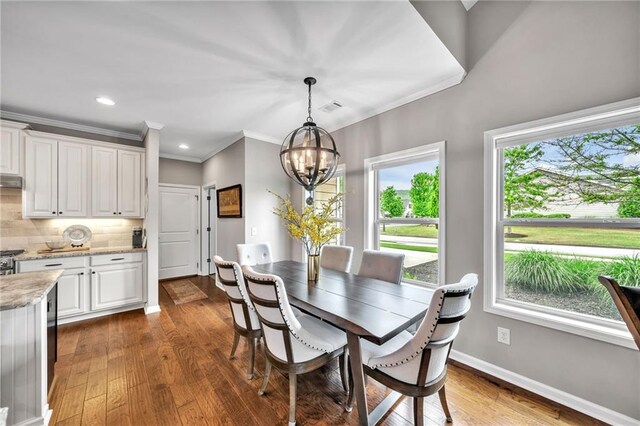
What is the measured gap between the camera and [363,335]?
4.47 ft

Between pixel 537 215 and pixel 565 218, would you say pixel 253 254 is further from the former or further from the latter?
pixel 565 218

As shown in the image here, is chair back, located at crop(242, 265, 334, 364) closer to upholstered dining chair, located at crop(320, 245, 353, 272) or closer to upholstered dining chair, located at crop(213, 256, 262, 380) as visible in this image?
upholstered dining chair, located at crop(213, 256, 262, 380)

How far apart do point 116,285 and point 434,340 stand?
4.06 meters

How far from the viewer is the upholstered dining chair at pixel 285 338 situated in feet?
5.08

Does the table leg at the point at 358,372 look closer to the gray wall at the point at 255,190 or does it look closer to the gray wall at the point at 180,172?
the gray wall at the point at 255,190

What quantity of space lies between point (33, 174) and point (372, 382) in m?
4.60

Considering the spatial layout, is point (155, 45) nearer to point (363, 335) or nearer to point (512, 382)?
point (363, 335)

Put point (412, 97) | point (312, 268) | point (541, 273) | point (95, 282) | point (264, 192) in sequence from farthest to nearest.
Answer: point (264, 192)
point (95, 282)
point (412, 97)
point (312, 268)
point (541, 273)

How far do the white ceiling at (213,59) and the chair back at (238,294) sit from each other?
1741 millimetres

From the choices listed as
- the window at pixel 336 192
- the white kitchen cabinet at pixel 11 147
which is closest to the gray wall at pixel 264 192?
the window at pixel 336 192

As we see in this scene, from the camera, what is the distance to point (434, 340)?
4.29ft

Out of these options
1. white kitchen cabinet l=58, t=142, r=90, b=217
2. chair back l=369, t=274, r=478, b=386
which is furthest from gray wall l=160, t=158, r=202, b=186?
chair back l=369, t=274, r=478, b=386

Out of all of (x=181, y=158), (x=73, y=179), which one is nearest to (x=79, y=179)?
(x=73, y=179)

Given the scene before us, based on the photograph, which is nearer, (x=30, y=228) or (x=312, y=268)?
(x=312, y=268)
